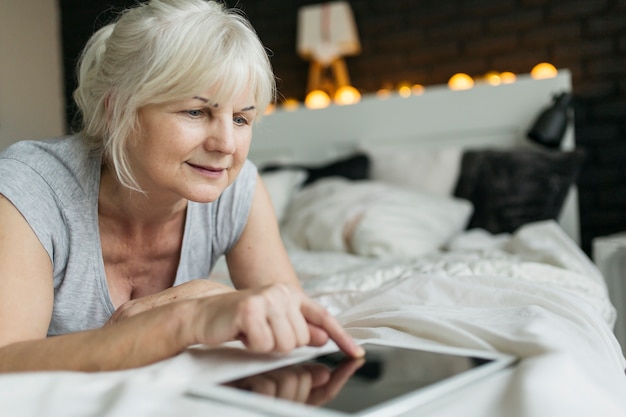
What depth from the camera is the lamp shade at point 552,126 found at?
292cm

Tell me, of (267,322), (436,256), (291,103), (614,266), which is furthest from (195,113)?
(291,103)

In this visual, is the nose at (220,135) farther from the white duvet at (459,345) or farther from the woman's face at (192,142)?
the white duvet at (459,345)

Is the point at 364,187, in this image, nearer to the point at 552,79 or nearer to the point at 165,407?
the point at 552,79

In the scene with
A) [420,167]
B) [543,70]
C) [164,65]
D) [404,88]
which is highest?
[164,65]

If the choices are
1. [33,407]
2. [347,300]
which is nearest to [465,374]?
[33,407]

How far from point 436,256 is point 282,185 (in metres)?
1.09

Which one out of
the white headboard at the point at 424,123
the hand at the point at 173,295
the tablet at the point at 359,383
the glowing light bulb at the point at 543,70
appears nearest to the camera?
the tablet at the point at 359,383

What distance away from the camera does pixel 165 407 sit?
638 millimetres

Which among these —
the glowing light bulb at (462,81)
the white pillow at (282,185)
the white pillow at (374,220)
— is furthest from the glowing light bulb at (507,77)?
the white pillow at (282,185)

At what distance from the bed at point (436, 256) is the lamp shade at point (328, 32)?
0.34 meters

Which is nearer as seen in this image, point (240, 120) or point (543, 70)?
point (240, 120)

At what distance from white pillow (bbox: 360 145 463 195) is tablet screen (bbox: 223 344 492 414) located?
2.18 m

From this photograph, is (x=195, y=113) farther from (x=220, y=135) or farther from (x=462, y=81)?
(x=462, y=81)

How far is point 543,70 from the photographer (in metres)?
3.30
